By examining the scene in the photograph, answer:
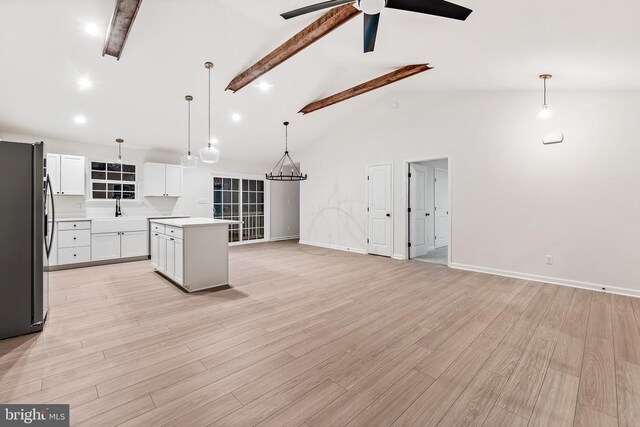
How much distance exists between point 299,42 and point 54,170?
513 cm


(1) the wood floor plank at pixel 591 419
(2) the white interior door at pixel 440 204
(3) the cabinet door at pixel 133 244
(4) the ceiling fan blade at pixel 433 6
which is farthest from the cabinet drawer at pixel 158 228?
(2) the white interior door at pixel 440 204

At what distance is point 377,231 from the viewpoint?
260 inches

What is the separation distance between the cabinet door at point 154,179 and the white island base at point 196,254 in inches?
103

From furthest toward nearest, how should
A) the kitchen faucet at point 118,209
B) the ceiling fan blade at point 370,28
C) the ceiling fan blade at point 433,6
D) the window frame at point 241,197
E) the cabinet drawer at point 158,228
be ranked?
the window frame at point 241,197 → the kitchen faucet at point 118,209 → the cabinet drawer at point 158,228 → the ceiling fan blade at point 370,28 → the ceiling fan blade at point 433,6

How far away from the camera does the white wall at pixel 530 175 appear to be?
12.5 feet

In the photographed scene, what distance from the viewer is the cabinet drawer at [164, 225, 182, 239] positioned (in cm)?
393

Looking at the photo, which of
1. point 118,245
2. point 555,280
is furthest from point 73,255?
point 555,280

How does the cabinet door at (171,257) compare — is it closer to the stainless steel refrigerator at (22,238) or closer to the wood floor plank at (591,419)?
the stainless steel refrigerator at (22,238)

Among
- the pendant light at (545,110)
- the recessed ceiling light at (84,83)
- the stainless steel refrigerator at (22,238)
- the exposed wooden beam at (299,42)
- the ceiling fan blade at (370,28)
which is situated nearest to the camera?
the ceiling fan blade at (370,28)

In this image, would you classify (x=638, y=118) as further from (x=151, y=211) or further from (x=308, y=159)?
(x=151, y=211)

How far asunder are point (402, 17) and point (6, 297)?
15.2 ft

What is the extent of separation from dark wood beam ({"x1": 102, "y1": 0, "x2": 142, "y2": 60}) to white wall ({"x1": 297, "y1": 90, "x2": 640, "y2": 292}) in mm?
4776

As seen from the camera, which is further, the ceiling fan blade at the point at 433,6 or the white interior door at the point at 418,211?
the white interior door at the point at 418,211

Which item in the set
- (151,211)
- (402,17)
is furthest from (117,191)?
(402,17)
